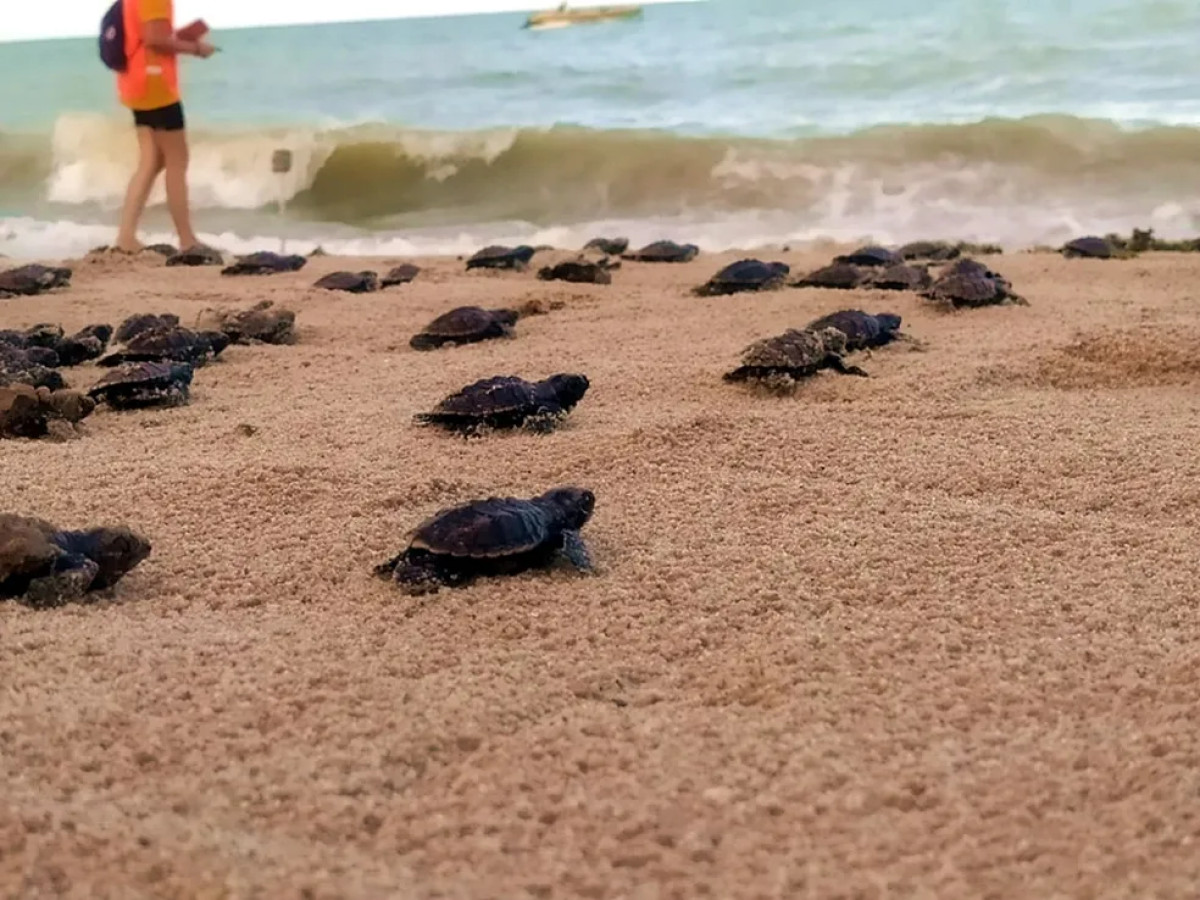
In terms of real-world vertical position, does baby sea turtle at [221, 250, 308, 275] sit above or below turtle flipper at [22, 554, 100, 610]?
above

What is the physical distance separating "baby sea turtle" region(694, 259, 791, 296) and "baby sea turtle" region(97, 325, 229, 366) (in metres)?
2.59

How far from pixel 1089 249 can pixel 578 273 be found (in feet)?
10.3

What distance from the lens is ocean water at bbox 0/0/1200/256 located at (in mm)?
10883

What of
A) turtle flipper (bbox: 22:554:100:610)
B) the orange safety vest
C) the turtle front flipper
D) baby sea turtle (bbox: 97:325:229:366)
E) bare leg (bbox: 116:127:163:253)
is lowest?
turtle flipper (bbox: 22:554:100:610)

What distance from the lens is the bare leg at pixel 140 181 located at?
786cm

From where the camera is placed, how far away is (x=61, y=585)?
2035mm

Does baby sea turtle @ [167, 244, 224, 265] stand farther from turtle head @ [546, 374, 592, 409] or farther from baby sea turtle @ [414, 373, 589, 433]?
turtle head @ [546, 374, 592, 409]

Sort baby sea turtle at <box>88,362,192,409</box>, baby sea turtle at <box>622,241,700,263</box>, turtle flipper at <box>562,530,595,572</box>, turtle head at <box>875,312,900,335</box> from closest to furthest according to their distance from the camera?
turtle flipper at <box>562,530,595,572</box>
baby sea turtle at <box>88,362,192,409</box>
turtle head at <box>875,312,900,335</box>
baby sea turtle at <box>622,241,700,263</box>

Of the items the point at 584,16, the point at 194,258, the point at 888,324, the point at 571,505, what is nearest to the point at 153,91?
the point at 194,258

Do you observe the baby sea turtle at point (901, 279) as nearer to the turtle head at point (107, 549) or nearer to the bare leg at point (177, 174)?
Answer: the turtle head at point (107, 549)

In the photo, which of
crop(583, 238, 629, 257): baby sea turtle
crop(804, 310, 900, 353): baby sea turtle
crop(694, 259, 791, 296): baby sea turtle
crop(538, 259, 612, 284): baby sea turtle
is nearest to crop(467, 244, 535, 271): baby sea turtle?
crop(538, 259, 612, 284): baby sea turtle

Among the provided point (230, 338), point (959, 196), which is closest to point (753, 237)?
point (959, 196)

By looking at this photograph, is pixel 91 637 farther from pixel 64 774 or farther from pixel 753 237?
pixel 753 237

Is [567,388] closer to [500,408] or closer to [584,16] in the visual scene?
[500,408]
